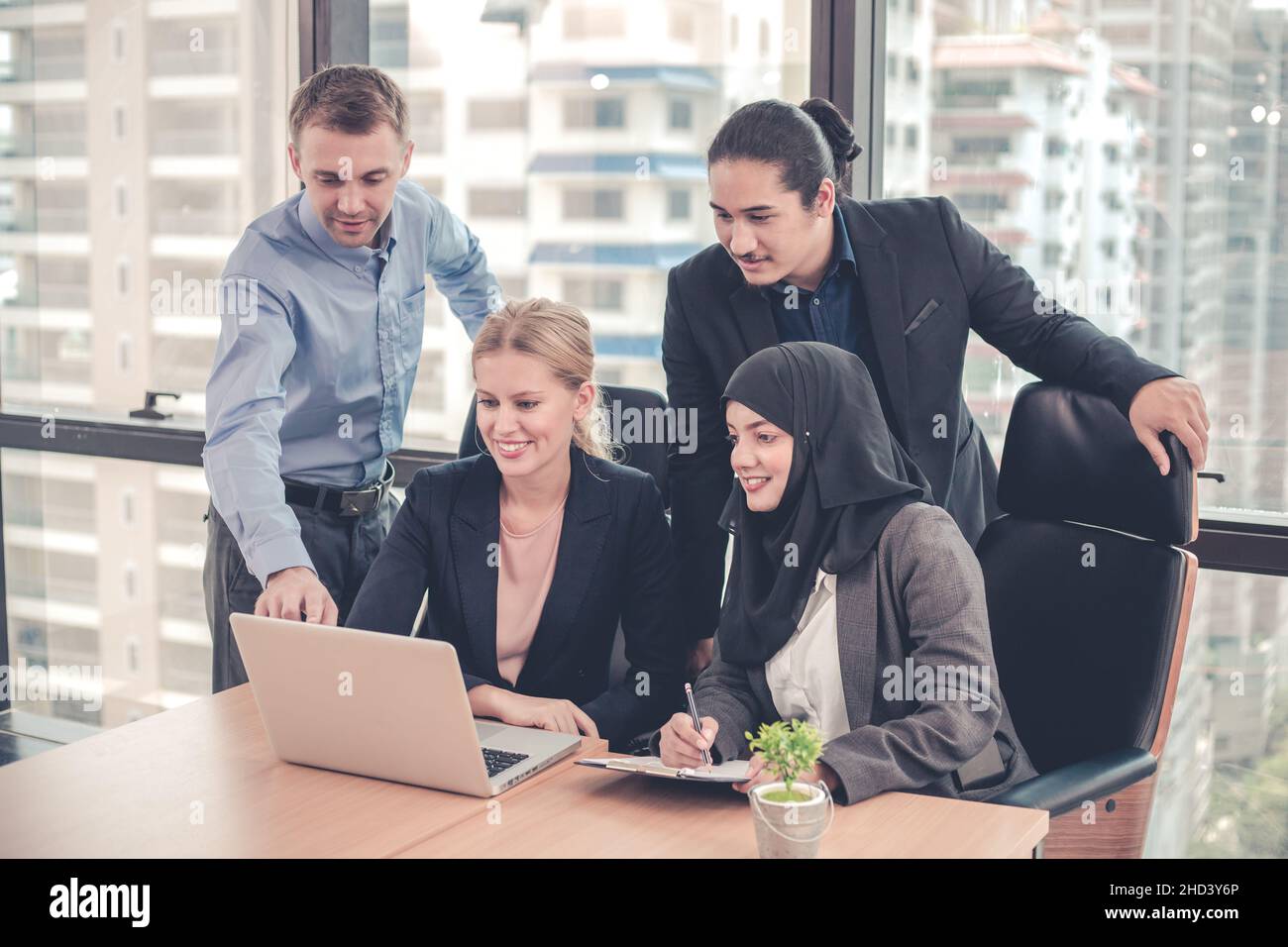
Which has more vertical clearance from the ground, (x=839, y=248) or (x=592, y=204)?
(x=592, y=204)

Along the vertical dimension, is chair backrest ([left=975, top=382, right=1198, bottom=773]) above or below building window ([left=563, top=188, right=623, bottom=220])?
below

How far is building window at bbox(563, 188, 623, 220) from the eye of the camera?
3.31 metres

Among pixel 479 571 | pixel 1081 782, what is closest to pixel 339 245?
pixel 479 571

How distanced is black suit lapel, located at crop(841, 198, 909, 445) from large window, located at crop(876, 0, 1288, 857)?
27.9 inches

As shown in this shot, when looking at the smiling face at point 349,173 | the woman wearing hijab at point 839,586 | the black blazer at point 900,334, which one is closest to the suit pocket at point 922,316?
the black blazer at point 900,334

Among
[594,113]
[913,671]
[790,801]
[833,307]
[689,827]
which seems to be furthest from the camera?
[594,113]

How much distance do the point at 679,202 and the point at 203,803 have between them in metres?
2.02

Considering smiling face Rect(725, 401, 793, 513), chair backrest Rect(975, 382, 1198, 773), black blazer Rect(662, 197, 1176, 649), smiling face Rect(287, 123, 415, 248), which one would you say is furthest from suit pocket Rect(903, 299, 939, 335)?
smiling face Rect(287, 123, 415, 248)

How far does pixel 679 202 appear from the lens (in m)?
A: 3.24

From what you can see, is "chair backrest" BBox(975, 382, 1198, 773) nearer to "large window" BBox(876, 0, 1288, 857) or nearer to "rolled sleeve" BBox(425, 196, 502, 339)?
"large window" BBox(876, 0, 1288, 857)

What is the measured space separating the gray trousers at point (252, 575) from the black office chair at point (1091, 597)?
1.24 metres

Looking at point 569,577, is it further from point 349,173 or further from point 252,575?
point 349,173

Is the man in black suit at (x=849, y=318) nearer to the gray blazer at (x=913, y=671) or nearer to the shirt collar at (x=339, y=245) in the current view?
the gray blazer at (x=913, y=671)
